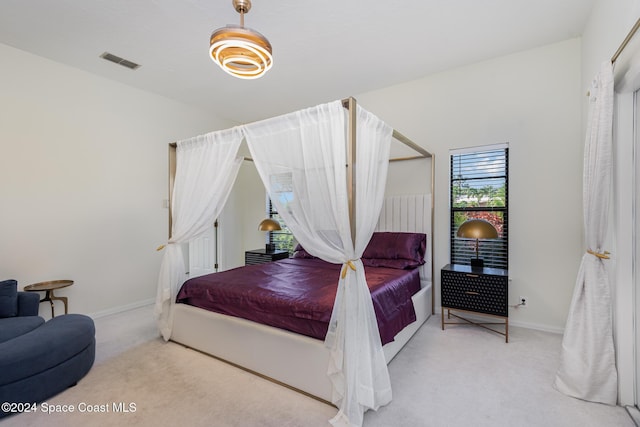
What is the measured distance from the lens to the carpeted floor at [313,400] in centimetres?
180

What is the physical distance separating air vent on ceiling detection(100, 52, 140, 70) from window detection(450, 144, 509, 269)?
413 centimetres

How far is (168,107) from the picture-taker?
4.52m

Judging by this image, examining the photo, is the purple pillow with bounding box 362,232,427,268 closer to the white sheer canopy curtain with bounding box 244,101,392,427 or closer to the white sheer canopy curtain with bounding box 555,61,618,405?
the white sheer canopy curtain with bounding box 244,101,392,427

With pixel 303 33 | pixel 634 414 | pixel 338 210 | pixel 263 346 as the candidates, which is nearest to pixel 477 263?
pixel 634 414

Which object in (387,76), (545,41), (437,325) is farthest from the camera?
(387,76)

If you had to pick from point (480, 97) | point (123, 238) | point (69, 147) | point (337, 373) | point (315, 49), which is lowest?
point (337, 373)

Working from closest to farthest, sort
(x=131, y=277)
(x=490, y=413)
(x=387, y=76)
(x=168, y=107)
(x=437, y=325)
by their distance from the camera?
(x=490, y=413) → (x=437, y=325) → (x=387, y=76) → (x=131, y=277) → (x=168, y=107)

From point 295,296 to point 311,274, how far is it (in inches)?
31.5

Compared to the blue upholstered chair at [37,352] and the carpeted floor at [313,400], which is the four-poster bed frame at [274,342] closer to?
the carpeted floor at [313,400]

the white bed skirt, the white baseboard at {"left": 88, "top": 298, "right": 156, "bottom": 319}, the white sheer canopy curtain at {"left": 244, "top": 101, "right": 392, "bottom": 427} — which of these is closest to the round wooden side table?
the white baseboard at {"left": 88, "top": 298, "right": 156, "bottom": 319}

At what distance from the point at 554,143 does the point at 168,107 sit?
5176 millimetres

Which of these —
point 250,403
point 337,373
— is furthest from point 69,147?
point 337,373

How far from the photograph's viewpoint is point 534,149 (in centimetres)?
319

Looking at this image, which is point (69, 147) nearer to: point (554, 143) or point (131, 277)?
point (131, 277)
